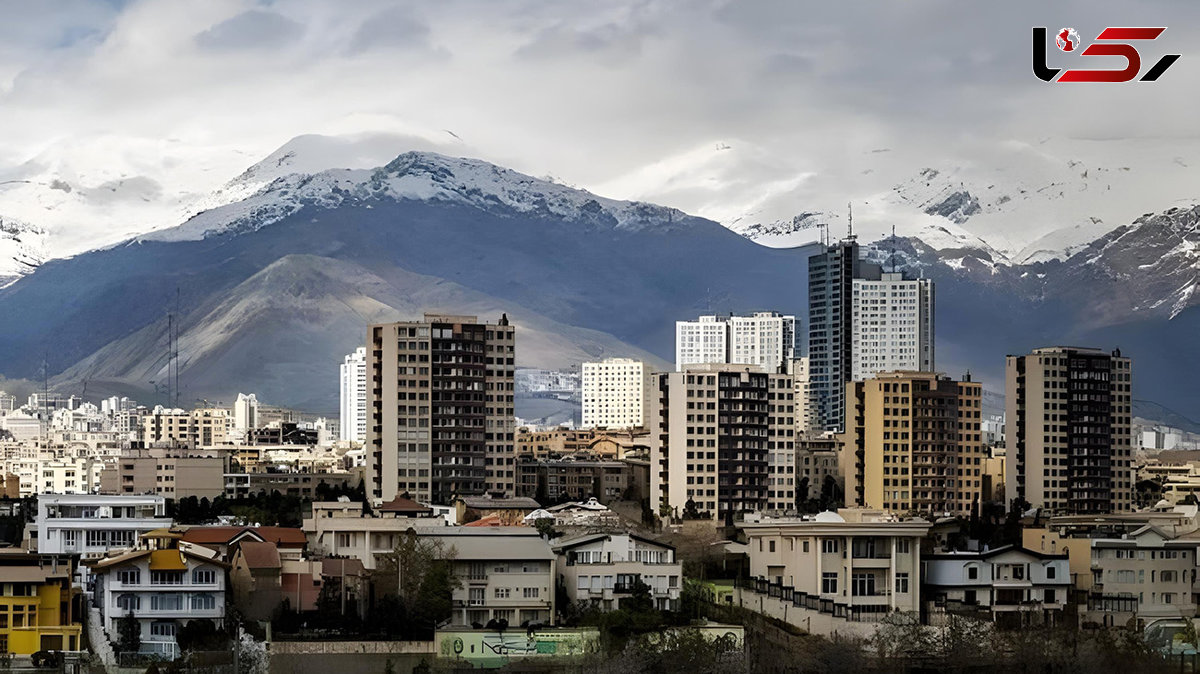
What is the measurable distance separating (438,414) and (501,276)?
108 meters

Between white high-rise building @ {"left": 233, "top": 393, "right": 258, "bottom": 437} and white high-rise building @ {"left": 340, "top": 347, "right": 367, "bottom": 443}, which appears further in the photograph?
white high-rise building @ {"left": 340, "top": 347, "right": 367, "bottom": 443}

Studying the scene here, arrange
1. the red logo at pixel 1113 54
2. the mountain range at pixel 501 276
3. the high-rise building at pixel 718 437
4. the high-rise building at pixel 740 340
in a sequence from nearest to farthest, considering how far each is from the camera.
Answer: the red logo at pixel 1113 54 → the high-rise building at pixel 718 437 → the high-rise building at pixel 740 340 → the mountain range at pixel 501 276

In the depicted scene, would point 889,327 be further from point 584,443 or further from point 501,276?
point 501,276

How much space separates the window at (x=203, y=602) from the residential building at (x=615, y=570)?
180 inches

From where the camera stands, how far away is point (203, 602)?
26703mm

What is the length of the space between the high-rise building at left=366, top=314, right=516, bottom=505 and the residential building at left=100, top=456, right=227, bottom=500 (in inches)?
161

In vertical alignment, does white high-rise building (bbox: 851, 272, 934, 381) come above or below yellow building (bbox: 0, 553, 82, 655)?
above

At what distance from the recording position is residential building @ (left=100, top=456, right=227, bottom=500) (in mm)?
50656

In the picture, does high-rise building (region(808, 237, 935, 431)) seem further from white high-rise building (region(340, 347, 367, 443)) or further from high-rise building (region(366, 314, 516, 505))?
high-rise building (region(366, 314, 516, 505))

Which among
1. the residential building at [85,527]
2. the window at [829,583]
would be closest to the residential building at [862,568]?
the window at [829,583]

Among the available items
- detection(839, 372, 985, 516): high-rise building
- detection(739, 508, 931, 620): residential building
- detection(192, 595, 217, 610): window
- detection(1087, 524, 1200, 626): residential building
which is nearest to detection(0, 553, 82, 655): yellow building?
detection(192, 595, 217, 610): window

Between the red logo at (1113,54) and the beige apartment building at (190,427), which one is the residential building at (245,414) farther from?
the red logo at (1113,54)

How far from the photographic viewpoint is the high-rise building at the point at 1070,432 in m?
53.5

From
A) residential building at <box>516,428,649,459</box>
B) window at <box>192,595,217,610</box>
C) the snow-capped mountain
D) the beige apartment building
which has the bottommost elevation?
window at <box>192,595,217,610</box>
